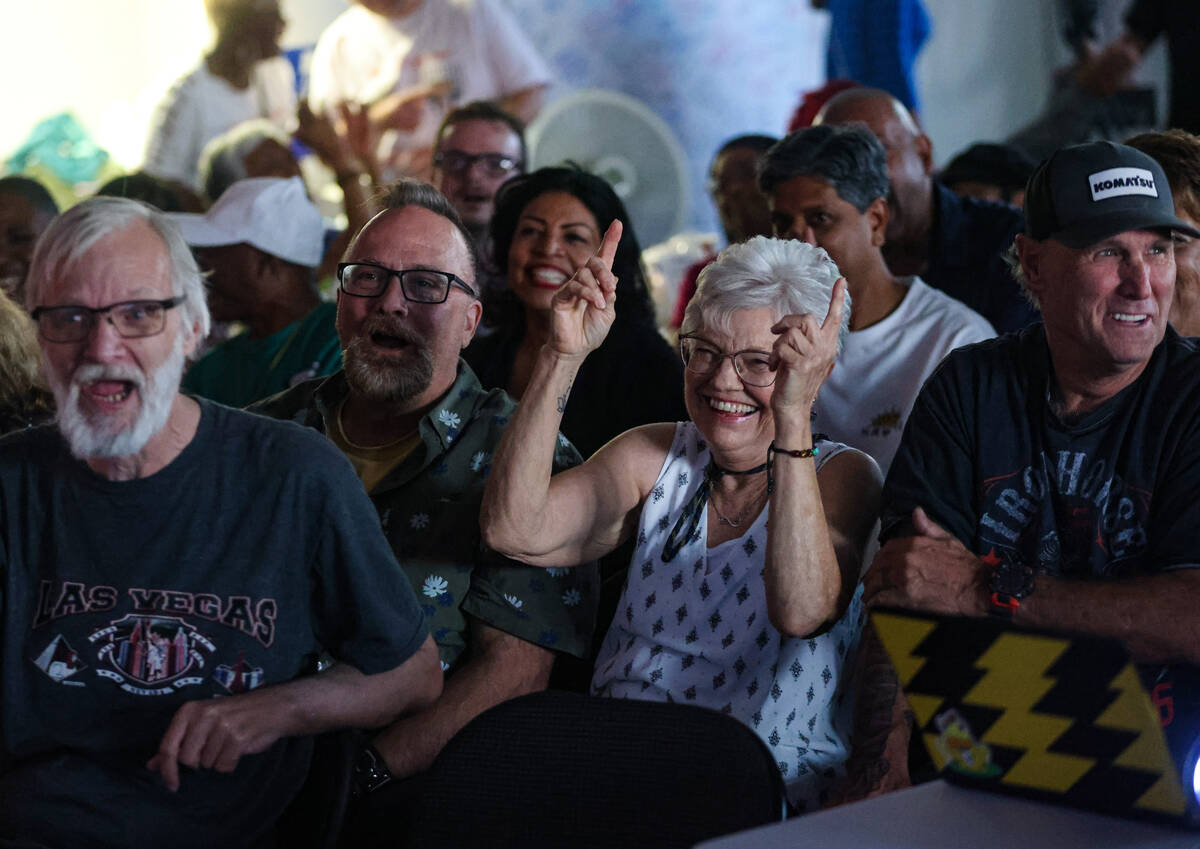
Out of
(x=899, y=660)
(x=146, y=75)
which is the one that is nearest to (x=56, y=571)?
(x=899, y=660)

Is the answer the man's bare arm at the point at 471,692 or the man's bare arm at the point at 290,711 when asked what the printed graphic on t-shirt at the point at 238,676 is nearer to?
the man's bare arm at the point at 290,711

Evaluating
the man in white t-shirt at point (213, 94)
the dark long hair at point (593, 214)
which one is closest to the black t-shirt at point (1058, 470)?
the dark long hair at point (593, 214)

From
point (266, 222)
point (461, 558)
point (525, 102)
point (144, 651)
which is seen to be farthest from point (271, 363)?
point (525, 102)

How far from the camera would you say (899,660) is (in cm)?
133

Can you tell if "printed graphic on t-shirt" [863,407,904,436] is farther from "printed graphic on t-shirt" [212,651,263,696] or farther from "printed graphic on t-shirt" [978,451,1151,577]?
"printed graphic on t-shirt" [212,651,263,696]

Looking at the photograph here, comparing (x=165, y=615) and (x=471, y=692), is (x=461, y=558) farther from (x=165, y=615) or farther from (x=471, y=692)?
(x=165, y=615)

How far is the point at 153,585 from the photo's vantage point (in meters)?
1.72

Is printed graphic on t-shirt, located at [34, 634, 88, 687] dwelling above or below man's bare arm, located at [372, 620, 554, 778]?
above

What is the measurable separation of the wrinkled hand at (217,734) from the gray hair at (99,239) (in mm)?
538

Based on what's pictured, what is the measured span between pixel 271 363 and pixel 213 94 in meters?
2.50

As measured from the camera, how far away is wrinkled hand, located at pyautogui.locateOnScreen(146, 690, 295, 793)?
5.36 ft

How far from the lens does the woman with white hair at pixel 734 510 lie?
194cm

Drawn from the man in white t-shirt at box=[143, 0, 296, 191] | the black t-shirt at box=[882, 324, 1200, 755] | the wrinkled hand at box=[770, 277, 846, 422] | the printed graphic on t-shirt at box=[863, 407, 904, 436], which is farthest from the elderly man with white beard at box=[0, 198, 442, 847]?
the man in white t-shirt at box=[143, 0, 296, 191]

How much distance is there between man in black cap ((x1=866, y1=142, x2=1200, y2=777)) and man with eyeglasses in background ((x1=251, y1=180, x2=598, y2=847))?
597 mm
